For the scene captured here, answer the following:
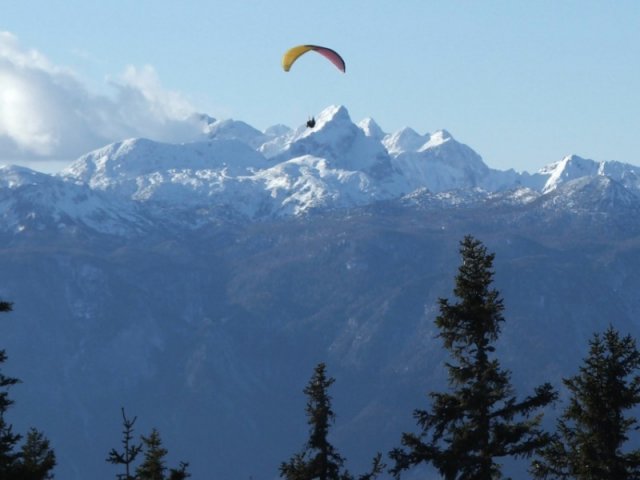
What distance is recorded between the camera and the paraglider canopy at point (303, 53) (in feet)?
300

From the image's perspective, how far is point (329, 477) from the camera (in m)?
52.2

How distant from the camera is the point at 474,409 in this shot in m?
45.2

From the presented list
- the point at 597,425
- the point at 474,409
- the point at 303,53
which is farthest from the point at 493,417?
the point at 303,53

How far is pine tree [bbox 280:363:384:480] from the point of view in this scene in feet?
171

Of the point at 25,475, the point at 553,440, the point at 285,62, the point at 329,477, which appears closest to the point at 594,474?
the point at 553,440

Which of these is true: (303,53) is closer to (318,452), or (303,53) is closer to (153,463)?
(318,452)

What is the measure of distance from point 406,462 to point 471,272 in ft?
19.6

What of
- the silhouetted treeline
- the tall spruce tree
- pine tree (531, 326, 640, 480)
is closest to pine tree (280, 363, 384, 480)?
the tall spruce tree

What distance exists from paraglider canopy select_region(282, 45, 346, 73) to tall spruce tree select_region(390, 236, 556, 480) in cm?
4664

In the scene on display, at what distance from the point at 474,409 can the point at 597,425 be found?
12.0 feet

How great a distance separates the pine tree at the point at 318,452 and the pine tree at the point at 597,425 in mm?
9095

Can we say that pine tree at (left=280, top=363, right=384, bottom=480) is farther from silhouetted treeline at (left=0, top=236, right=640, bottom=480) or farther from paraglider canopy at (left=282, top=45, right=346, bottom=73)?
paraglider canopy at (left=282, top=45, right=346, bottom=73)

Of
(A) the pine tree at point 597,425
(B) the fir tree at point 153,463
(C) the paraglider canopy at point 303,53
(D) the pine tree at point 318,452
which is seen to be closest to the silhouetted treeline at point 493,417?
(A) the pine tree at point 597,425

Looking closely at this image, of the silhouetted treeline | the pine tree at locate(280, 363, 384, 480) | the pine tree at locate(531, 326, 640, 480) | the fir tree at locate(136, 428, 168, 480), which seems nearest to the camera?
the pine tree at locate(531, 326, 640, 480)
